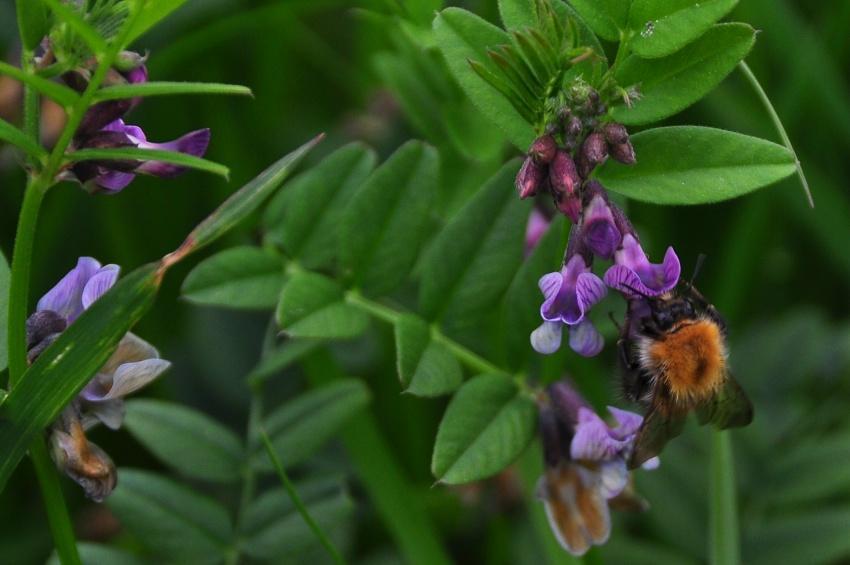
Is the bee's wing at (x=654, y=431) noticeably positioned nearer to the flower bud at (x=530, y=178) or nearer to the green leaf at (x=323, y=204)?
the flower bud at (x=530, y=178)

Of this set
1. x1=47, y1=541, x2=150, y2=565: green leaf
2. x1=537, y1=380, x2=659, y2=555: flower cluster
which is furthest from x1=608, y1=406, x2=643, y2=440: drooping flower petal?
x1=47, y1=541, x2=150, y2=565: green leaf

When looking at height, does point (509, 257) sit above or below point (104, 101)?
below

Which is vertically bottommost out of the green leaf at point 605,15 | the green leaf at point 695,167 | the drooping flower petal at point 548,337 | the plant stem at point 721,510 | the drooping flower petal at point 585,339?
the plant stem at point 721,510

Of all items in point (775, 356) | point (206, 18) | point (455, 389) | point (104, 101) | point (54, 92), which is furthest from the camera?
point (206, 18)

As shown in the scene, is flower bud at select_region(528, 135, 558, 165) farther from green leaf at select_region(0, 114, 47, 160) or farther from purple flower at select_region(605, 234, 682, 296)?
green leaf at select_region(0, 114, 47, 160)

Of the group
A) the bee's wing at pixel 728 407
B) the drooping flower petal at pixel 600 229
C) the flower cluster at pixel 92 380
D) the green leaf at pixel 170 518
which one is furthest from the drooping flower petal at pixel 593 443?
the green leaf at pixel 170 518

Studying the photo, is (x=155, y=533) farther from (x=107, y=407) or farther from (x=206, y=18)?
(x=206, y=18)

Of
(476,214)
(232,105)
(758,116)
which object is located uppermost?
(476,214)

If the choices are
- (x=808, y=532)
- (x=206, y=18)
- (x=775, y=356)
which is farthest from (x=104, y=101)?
(x=206, y=18)
